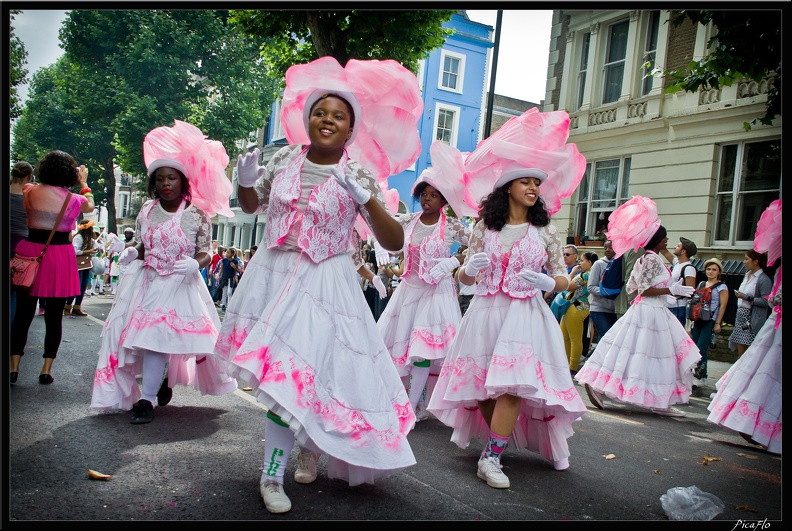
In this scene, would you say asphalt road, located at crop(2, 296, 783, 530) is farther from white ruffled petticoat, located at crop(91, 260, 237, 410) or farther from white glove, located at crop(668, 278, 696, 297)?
white glove, located at crop(668, 278, 696, 297)

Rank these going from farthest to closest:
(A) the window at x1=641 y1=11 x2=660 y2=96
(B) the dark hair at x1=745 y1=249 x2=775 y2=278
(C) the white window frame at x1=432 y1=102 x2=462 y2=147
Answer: (C) the white window frame at x1=432 y1=102 x2=462 y2=147 < (A) the window at x1=641 y1=11 x2=660 y2=96 < (B) the dark hair at x1=745 y1=249 x2=775 y2=278

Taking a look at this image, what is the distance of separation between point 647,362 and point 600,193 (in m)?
8.73

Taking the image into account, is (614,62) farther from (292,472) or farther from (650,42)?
(292,472)

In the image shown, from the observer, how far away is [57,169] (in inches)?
245

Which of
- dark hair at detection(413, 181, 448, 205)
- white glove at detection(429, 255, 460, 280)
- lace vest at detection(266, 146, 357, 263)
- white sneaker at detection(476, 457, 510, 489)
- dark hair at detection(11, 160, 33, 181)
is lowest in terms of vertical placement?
white sneaker at detection(476, 457, 510, 489)

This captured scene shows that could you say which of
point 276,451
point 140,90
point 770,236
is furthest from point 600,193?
point 276,451

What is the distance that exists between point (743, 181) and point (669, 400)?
6.61 m

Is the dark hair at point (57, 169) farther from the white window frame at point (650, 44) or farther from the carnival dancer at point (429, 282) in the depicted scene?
the white window frame at point (650, 44)

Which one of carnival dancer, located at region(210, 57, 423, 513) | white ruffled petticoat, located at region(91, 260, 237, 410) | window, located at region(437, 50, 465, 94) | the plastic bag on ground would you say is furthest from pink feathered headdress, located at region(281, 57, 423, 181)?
window, located at region(437, 50, 465, 94)

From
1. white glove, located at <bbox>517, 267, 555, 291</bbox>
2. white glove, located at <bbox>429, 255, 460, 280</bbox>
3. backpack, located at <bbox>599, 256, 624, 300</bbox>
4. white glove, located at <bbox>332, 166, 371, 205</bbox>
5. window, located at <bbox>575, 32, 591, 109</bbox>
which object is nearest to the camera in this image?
white glove, located at <bbox>332, 166, 371, 205</bbox>

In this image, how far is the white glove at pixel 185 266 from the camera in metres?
5.49

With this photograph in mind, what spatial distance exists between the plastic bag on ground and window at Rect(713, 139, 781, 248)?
9386mm

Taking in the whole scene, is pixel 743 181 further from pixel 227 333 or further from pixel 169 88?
pixel 169 88

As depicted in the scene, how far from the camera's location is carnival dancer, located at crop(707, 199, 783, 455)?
557 centimetres
